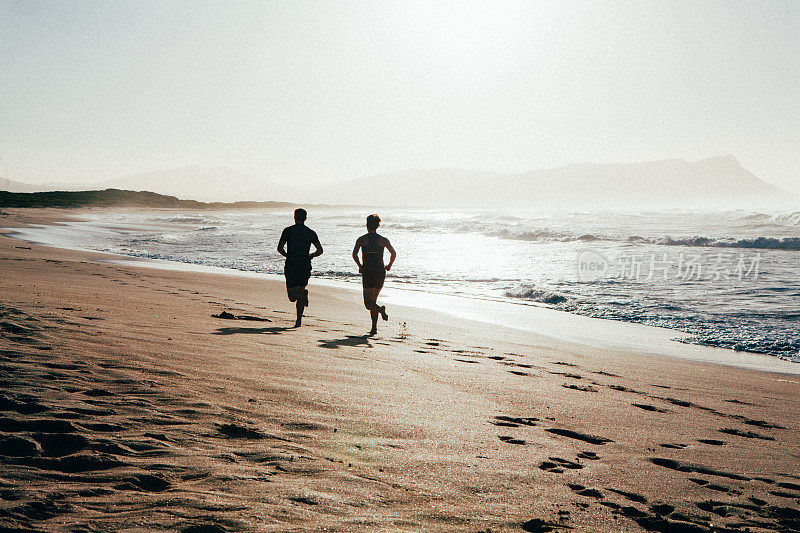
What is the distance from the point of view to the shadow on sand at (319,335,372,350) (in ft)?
22.4

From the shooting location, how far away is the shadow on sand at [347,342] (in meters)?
6.82

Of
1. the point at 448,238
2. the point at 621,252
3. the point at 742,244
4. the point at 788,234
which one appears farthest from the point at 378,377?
the point at 788,234

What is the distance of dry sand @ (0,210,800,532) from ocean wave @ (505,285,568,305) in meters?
7.12

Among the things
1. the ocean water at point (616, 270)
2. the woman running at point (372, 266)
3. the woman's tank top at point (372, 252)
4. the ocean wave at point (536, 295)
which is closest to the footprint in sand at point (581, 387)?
the woman running at point (372, 266)

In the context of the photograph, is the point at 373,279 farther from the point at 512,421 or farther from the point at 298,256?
the point at 512,421

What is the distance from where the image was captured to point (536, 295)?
14.8 m

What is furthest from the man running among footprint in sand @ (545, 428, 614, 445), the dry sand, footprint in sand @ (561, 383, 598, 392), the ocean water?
the ocean water

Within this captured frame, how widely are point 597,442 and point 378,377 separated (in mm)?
2107

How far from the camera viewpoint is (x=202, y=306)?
9.77 meters

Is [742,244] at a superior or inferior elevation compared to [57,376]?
superior

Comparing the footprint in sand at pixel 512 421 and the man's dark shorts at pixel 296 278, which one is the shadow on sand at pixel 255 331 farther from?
the footprint in sand at pixel 512 421

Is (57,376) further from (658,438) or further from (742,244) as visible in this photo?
(742,244)

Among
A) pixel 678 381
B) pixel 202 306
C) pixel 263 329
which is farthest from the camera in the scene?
pixel 202 306

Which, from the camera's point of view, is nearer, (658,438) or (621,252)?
(658,438)
